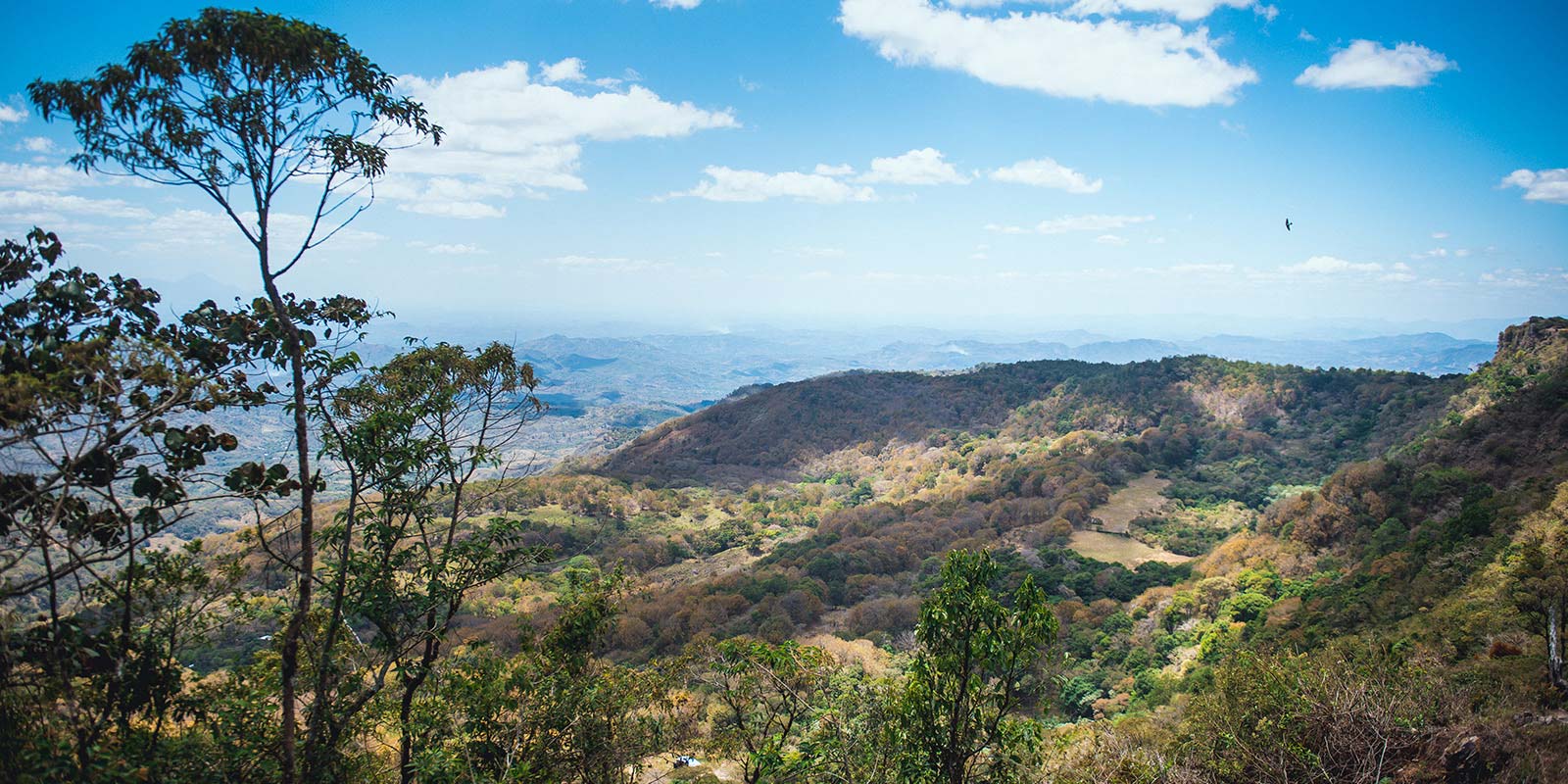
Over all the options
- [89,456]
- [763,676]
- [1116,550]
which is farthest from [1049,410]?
[89,456]

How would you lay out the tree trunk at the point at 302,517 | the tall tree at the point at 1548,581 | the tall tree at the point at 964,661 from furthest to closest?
the tall tree at the point at 1548,581 < the tall tree at the point at 964,661 < the tree trunk at the point at 302,517

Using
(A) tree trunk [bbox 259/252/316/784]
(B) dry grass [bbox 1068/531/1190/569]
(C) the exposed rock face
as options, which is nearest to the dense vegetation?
(A) tree trunk [bbox 259/252/316/784]

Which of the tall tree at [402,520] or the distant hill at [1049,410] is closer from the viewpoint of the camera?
the tall tree at [402,520]

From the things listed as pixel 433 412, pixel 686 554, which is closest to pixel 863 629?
pixel 686 554

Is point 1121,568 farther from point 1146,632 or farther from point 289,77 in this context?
point 289,77

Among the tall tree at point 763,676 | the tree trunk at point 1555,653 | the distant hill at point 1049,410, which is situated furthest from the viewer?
the distant hill at point 1049,410

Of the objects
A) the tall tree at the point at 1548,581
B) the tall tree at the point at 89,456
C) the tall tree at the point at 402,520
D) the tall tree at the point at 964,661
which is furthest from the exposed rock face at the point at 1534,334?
the tall tree at the point at 89,456

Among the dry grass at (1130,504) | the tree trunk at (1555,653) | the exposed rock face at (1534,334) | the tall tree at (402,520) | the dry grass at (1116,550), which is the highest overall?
the exposed rock face at (1534,334)

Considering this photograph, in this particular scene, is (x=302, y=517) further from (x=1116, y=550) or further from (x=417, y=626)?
(x=1116, y=550)

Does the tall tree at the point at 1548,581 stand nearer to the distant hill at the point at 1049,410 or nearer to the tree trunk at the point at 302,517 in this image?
the tree trunk at the point at 302,517
